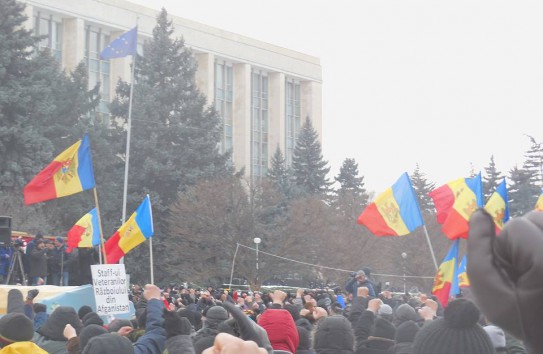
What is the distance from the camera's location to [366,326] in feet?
25.5

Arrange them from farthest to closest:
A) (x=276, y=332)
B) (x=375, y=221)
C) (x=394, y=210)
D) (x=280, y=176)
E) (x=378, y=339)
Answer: (x=280, y=176) < (x=394, y=210) < (x=375, y=221) < (x=378, y=339) < (x=276, y=332)

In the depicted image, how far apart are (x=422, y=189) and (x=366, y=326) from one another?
65089mm

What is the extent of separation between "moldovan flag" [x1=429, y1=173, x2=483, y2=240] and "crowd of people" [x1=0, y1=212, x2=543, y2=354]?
201 inches

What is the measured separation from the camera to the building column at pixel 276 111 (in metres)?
89.0

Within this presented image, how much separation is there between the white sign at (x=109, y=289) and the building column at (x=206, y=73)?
6862 cm

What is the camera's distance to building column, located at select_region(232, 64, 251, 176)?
85287 millimetres

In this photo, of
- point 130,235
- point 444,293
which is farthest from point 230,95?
point 444,293

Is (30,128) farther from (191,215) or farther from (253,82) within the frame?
(253,82)

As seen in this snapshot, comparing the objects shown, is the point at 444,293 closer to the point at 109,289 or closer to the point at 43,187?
the point at 109,289

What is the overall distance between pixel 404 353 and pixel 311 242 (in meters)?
43.5

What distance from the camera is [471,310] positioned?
4324mm

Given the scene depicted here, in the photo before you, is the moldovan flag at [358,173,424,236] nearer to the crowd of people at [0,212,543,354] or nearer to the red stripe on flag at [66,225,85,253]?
the crowd of people at [0,212,543,354]

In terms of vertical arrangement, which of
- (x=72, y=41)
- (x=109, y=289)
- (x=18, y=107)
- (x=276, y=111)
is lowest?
(x=109, y=289)

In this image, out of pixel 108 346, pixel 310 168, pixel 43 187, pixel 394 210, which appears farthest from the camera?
pixel 310 168
